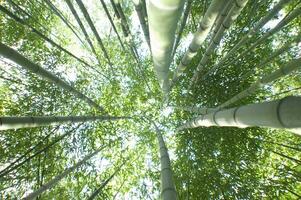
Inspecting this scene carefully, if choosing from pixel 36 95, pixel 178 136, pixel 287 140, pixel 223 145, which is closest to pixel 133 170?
pixel 178 136

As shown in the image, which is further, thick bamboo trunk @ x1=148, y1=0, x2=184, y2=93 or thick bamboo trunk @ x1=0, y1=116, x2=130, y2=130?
thick bamboo trunk @ x1=0, y1=116, x2=130, y2=130

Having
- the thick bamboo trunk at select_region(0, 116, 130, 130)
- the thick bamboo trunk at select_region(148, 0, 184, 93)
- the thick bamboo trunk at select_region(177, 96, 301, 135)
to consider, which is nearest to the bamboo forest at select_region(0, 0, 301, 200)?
the thick bamboo trunk at select_region(0, 116, 130, 130)

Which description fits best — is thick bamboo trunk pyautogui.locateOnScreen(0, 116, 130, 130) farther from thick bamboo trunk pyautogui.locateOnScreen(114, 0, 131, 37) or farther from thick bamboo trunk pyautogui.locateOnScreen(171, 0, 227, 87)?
thick bamboo trunk pyautogui.locateOnScreen(171, 0, 227, 87)

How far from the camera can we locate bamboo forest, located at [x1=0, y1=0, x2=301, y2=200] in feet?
16.5

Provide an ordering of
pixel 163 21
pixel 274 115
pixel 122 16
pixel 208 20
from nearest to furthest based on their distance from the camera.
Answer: pixel 274 115 → pixel 163 21 → pixel 208 20 → pixel 122 16

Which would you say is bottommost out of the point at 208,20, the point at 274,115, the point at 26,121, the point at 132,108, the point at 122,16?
the point at 274,115

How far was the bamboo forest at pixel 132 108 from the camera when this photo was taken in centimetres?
504

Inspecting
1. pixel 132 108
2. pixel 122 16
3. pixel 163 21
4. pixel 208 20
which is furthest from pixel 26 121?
pixel 132 108

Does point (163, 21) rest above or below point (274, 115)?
above

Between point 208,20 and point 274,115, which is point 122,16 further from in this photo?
point 274,115

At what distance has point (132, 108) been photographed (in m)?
9.03

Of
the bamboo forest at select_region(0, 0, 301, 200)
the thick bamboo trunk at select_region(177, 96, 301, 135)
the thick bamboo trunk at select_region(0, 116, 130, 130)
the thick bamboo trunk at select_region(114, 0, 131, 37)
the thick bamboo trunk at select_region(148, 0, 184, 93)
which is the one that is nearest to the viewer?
the thick bamboo trunk at select_region(177, 96, 301, 135)

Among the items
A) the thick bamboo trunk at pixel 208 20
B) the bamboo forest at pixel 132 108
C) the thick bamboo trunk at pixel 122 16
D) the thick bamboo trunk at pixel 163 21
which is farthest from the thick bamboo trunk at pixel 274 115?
the thick bamboo trunk at pixel 122 16

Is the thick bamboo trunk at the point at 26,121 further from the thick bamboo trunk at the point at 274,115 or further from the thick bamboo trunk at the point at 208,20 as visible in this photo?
the thick bamboo trunk at the point at 274,115
